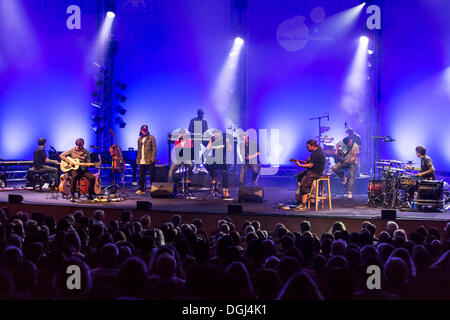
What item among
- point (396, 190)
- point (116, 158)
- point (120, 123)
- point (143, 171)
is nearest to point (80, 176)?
point (116, 158)

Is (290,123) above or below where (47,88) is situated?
below

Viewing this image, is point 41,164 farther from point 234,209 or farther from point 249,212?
point 249,212

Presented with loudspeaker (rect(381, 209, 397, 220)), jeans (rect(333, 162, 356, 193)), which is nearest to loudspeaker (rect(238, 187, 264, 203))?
jeans (rect(333, 162, 356, 193))

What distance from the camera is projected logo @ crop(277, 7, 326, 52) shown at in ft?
42.5

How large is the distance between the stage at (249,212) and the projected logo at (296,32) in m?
6.17

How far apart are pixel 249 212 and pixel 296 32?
26.7 ft

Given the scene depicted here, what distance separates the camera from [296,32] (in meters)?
13.1

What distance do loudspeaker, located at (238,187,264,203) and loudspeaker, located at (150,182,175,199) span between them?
5.20ft

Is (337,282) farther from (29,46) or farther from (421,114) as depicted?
(29,46)

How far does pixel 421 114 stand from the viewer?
1209cm

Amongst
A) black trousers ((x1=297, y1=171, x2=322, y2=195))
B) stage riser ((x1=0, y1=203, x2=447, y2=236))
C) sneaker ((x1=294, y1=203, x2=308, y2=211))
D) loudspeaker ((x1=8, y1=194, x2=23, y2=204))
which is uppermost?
black trousers ((x1=297, y1=171, x2=322, y2=195))

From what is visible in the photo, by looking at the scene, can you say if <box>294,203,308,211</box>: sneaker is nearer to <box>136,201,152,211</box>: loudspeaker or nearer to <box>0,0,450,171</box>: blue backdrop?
<box>136,201,152,211</box>: loudspeaker
